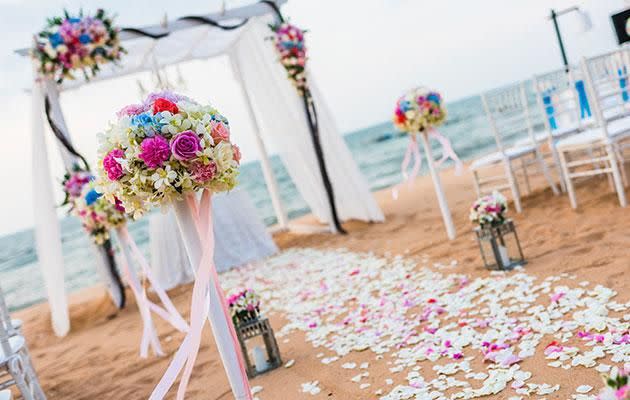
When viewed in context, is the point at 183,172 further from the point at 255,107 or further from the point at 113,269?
the point at 255,107

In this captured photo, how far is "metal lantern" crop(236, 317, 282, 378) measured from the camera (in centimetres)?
320

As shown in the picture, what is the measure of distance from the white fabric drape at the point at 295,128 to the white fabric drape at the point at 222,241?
0.95m

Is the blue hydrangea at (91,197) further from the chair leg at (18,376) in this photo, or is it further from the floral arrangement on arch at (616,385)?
the floral arrangement on arch at (616,385)

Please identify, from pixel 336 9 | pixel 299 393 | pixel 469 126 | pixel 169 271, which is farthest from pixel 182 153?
pixel 469 126

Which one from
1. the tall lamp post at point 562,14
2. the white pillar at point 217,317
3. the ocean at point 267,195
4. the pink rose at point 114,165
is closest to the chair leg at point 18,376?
the white pillar at point 217,317

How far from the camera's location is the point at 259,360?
3.23m

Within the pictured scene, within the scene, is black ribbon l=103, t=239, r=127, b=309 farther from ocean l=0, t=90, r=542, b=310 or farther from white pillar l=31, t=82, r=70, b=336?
ocean l=0, t=90, r=542, b=310

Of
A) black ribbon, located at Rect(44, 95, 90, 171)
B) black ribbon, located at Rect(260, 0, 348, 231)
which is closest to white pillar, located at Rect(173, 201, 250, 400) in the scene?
black ribbon, located at Rect(44, 95, 90, 171)

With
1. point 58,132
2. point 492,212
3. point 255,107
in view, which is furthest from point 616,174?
point 58,132

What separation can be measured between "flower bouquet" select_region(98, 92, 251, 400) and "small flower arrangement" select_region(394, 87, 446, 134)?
10.2 feet

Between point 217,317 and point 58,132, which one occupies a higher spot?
point 58,132

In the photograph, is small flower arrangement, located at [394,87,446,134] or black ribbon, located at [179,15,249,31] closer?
small flower arrangement, located at [394,87,446,134]

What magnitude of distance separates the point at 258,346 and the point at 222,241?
401cm

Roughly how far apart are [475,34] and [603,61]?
41.1 ft
